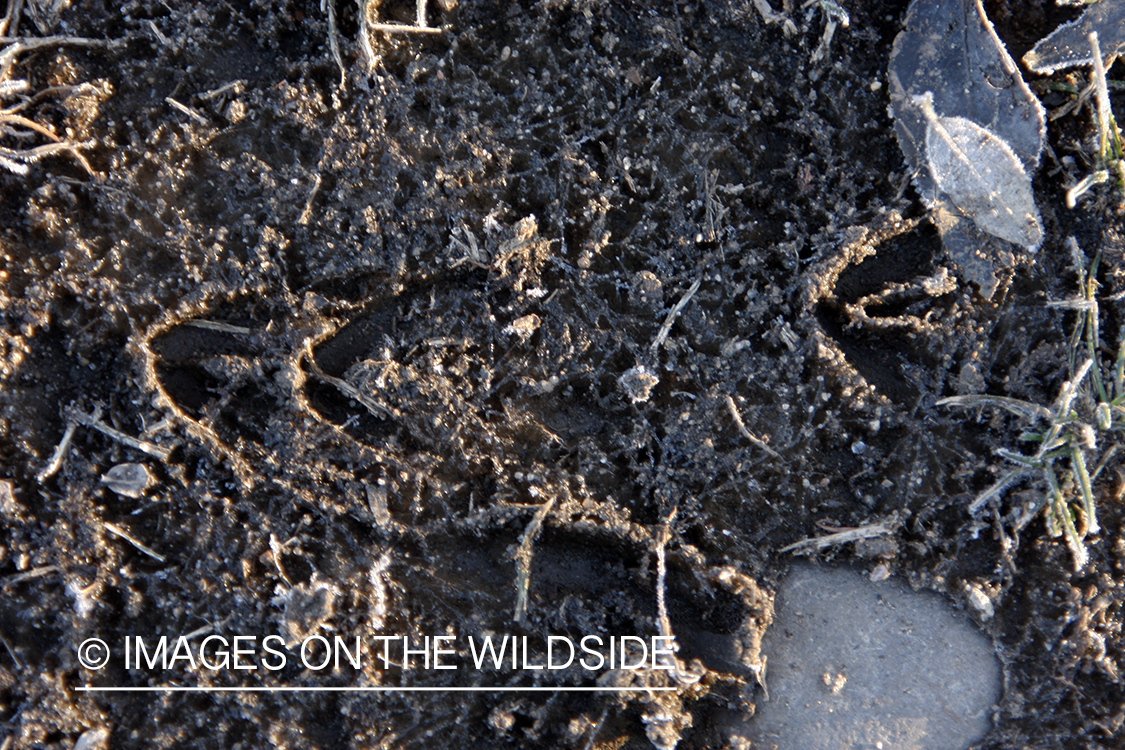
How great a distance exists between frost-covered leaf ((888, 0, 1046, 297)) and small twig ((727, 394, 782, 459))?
687 mm

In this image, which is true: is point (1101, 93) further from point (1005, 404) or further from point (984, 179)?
point (1005, 404)

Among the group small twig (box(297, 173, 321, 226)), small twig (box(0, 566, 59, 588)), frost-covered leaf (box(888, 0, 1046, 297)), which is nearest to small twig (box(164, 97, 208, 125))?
small twig (box(297, 173, 321, 226))

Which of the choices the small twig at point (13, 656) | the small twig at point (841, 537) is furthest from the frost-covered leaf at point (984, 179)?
the small twig at point (13, 656)

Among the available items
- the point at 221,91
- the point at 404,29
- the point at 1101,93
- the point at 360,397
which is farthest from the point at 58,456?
the point at 1101,93

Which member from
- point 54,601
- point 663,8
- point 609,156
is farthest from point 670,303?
point 54,601

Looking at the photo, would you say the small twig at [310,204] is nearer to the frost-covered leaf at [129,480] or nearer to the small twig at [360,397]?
the small twig at [360,397]

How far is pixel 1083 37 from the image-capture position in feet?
5.85

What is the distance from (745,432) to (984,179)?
0.90 metres

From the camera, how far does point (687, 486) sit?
5.65 feet

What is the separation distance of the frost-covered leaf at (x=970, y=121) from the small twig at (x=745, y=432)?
69cm

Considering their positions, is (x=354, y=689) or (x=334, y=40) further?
(x=334, y=40)
